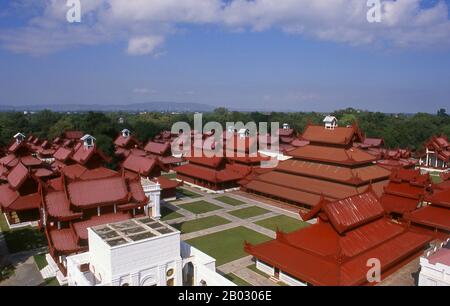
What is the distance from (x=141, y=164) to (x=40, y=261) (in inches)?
718

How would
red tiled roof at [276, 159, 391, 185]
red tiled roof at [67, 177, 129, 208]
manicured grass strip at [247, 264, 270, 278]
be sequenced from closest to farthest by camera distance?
1. manicured grass strip at [247, 264, 270, 278]
2. red tiled roof at [67, 177, 129, 208]
3. red tiled roof at [276, 159, 391, 185]

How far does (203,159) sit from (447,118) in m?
95.3

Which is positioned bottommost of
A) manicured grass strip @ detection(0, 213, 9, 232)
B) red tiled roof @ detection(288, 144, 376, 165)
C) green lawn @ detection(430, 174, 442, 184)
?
green lawn @ detection(430, 174, 442, 184)

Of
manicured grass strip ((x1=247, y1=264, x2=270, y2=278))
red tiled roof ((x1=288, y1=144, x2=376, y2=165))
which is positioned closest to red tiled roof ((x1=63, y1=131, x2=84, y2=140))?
red tiled roof ((x1=288, y1=144, x2=376, y2=165))

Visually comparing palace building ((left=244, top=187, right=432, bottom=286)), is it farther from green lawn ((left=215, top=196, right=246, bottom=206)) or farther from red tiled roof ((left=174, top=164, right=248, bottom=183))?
red tiled roof ((left=174, top=164, right=248, bottom=183))

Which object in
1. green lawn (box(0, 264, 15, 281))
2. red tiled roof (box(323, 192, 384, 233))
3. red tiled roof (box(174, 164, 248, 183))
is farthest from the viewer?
red tiled roof (box(174, 164, 248, 183))

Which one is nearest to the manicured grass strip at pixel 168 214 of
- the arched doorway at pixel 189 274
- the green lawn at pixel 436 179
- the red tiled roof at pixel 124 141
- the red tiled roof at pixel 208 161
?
the red tiled roof at pixel 208 161

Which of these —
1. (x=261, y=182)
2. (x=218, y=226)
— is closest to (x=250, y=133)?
(x=261, y=182)

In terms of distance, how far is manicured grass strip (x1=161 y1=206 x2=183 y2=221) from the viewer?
32.7m

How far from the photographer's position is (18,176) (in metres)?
33.4

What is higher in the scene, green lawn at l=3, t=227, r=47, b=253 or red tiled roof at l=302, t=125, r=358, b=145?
red tiled roof at l=302, t=125, r=358, b=145

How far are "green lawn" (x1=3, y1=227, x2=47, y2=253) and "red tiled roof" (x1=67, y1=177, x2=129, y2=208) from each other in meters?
5.97

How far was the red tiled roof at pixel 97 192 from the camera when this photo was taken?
23.4 metres

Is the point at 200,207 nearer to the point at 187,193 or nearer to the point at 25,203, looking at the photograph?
the point at 187,193
